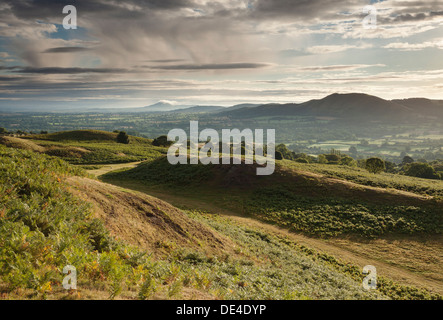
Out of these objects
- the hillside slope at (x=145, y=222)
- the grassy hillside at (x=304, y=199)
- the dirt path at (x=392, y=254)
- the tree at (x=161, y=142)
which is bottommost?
the dirt path at (x=392, y=254)

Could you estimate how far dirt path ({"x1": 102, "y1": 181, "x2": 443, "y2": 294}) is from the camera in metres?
18.3

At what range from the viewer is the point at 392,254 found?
71.3 feet

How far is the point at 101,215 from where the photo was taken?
1199 cm

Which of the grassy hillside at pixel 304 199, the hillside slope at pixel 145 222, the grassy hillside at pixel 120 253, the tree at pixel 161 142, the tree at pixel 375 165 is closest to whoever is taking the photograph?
the grassy hillside at pixel 120 253

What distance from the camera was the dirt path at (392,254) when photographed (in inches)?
722

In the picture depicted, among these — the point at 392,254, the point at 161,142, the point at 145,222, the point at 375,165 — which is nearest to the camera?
the point at 145,222

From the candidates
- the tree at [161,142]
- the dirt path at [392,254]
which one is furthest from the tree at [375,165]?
the tree at [161,142]

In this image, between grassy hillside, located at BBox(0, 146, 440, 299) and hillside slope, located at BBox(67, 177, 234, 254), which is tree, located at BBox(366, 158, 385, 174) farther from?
hillside slope, located at BBox(67, 177, 234, 254)

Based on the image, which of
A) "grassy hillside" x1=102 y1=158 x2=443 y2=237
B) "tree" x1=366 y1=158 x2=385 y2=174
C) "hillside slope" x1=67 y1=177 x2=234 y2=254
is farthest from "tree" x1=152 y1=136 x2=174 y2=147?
"hillside slope" x1=67 y1=177 x2=234 y2=254

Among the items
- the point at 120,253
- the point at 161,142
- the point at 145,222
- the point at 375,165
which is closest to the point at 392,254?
the point at 145,222

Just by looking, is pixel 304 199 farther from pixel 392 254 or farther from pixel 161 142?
pixel 161 142

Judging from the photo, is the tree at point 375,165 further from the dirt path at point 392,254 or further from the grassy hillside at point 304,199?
the dirt path at point 392,254
